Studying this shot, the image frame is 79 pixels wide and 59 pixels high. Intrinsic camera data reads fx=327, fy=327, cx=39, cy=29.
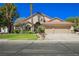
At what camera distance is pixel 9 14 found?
12750 millimetres

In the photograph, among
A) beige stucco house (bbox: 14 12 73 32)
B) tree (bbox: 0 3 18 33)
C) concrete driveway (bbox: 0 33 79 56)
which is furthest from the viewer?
tree (bbox: 0 3 18 33)

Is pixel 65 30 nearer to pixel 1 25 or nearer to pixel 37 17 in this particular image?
pixel 37 17

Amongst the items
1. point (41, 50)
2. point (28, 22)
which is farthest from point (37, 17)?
point (41, 50)

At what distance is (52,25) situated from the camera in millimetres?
12242

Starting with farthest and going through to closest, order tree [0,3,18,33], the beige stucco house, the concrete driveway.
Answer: tree [0,3,18,33] → the concrete driveway → the beige stucco house

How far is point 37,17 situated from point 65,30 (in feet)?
3.72

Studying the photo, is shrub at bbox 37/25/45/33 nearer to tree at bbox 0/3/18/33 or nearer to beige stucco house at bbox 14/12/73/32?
beige stucco house at bbox 14/12/73/32

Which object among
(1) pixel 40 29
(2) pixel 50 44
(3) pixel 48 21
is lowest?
(2) pixel 50 44

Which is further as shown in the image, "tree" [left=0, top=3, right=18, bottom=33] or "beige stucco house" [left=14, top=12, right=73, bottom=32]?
"tree" [left=0, top=3, right=18, bottom=33]

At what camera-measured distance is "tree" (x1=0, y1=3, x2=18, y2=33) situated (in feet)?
39.6

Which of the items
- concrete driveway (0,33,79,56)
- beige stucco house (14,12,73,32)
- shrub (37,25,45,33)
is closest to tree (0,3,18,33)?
beige stucco house (14,12,73,32)

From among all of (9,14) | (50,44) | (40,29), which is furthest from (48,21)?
(9,14)

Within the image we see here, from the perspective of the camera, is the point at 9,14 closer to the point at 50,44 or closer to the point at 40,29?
the point at 40,29

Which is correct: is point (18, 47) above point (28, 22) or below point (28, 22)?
below
